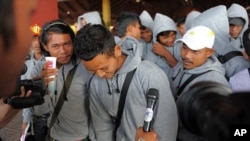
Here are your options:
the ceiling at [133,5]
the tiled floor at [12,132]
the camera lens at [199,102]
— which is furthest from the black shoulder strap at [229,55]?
the ceiling at [133,5]

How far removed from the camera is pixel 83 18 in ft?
14.6

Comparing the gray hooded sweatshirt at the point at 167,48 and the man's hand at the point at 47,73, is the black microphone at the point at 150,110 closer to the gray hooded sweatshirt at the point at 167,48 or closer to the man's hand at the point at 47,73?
the man's hand at the point at 47,73

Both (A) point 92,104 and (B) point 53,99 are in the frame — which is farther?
(B) point 53,99

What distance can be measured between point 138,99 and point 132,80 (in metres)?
0.12

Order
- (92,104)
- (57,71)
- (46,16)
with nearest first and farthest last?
(92,104) < (57,71) < (46,16)

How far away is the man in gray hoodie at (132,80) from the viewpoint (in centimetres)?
202

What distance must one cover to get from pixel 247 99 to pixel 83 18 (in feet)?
12.9

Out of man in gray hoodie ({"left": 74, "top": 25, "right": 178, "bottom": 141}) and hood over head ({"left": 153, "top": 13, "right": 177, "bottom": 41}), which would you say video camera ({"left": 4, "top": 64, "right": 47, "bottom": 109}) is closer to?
man in gray hoodie ({"left": 74, "top": 25, "right": 178, "bottom": 141})

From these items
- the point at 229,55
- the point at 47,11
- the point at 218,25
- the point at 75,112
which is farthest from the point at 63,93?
the point at 47,11

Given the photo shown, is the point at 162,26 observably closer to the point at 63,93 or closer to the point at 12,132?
the point at 63,93

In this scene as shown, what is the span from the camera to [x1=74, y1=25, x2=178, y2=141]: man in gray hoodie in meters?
2.02

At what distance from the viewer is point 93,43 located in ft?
6.66

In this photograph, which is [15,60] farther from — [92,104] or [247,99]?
[92,104]

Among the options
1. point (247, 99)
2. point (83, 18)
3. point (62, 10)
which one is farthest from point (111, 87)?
point (62, 10)
